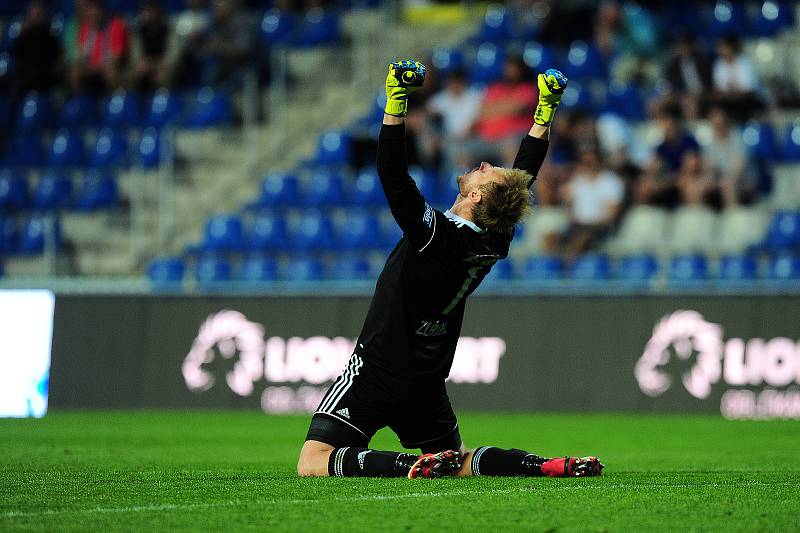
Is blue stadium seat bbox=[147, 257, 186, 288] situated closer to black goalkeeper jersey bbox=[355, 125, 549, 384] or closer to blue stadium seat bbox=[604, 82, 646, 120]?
blue stadium seat bbox=[604, 82, 646, 120]

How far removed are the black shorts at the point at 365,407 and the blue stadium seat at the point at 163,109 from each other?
532 inches

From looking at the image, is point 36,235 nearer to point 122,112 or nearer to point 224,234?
point 224,234

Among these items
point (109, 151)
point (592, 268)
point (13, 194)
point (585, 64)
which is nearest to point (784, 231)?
point (592, 268)

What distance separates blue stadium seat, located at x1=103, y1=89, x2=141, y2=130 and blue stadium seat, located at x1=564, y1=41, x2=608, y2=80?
6661mm

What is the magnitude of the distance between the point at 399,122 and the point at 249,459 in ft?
10.6

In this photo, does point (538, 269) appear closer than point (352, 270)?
Yes

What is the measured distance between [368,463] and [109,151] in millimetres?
13742

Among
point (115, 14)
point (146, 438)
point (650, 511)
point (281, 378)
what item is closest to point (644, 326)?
point (281, 378)

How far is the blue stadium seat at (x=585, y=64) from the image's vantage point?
1800cm

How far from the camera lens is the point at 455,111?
17.7 metres

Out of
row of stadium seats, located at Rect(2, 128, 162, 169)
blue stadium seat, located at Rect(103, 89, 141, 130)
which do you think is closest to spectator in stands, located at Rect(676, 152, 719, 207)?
row of stadium seats, located at Rect(2, 128, 162, 169)

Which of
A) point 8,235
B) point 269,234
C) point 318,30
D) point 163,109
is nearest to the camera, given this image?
point 269,234

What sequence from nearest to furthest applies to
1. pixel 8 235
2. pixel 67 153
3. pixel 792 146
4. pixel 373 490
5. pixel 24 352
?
pixel 373 490
pixel 24 352
pixel 792 146
pixel 8 235
pixel 67 153

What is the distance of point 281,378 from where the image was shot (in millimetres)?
15109
